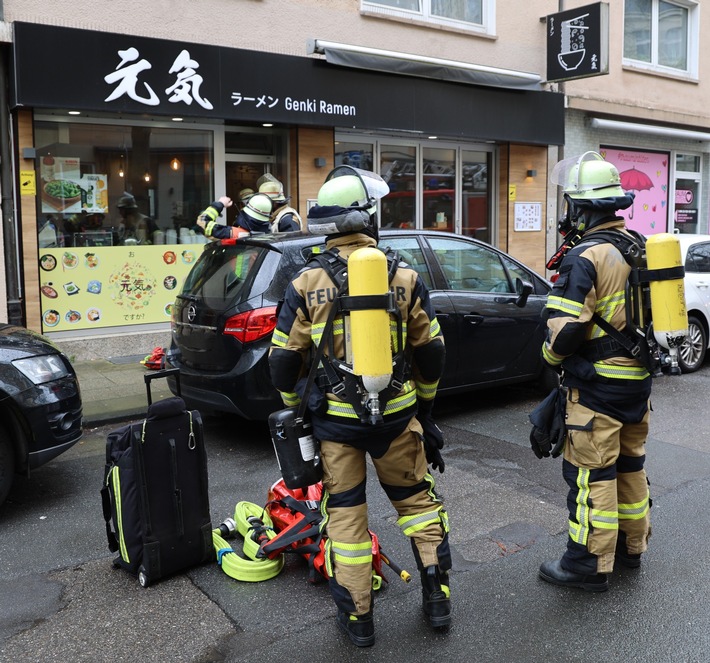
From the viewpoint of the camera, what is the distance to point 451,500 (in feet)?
16.3

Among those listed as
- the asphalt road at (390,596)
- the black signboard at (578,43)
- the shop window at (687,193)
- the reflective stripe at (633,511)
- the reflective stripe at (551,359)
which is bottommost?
the asphalt road at (390,596)

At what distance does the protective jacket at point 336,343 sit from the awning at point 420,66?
289 inches

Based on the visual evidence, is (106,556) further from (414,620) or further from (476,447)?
(476,447)

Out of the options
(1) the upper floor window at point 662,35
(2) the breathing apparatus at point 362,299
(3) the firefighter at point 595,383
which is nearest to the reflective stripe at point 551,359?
(3) the firefighter at point 595,383

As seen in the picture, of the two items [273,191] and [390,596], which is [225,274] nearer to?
[273,191]

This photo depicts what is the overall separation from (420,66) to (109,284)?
16.8 ft

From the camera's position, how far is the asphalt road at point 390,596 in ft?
10.7


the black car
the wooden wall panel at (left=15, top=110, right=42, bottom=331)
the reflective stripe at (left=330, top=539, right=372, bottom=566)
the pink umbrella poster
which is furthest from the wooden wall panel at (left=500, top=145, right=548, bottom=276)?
the reflective stripe at (left=330, top=539, right=372, bottom=566)

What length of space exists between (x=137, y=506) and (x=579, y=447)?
6.94 feet

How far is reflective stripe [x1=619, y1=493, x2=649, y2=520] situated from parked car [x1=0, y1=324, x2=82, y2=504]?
128 inches

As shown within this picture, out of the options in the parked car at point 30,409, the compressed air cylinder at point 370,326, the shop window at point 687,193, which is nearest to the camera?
the compressed air cylinder at point 370,326

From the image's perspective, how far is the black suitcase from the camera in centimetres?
376

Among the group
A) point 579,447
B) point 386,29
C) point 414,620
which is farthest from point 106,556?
point 386,29

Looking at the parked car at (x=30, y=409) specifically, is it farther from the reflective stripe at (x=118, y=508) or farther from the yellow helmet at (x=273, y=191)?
the yellow helmet at (x=273, y=191)
